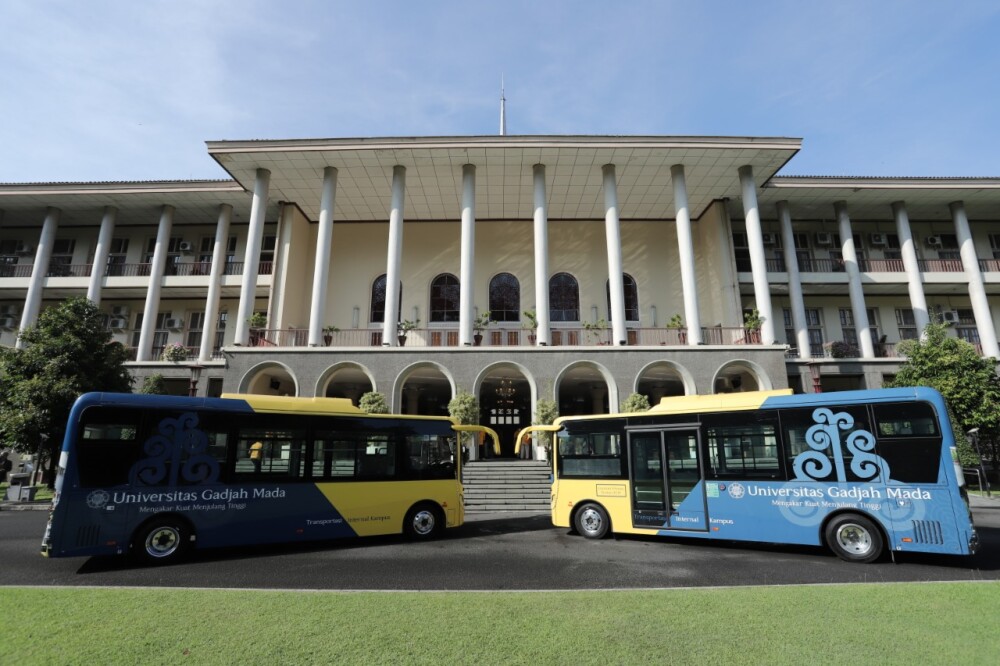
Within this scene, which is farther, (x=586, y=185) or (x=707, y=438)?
(x=586, y=185)

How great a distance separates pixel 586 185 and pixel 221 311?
16915 millimetres

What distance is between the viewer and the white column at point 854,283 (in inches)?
A: 760

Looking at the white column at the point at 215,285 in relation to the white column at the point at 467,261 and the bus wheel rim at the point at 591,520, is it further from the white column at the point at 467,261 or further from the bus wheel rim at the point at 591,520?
the bus wheel rim at the point at 591,520

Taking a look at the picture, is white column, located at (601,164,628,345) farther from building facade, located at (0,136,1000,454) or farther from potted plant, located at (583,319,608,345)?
potted plant, located at (583,319,608,345)

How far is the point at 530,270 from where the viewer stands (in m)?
22.1

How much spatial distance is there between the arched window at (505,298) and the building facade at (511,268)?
3.6 inches

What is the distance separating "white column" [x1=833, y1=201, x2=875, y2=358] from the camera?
63.3ft

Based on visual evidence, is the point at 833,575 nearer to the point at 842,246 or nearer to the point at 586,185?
the point at 586,185

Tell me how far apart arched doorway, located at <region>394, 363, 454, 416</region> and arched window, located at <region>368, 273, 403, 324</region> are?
3324 millimetres

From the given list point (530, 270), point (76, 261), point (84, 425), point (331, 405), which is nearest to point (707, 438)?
point (331, 405)

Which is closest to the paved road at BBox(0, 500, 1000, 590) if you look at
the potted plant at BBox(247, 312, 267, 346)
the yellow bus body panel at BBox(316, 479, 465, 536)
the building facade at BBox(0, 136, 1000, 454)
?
the yellow bus body panel at BBox(316, 479, 465, 536)

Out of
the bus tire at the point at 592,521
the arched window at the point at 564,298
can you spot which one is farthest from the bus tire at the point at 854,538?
the arched window at the point at 564,298

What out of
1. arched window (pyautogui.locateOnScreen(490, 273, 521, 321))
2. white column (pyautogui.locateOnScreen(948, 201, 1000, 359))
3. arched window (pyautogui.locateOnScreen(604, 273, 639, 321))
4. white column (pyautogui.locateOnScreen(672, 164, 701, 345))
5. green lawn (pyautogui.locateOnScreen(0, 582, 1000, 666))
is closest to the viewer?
green lawn (pyautogui.locateOnScreen(0, 582, 1000, 666))

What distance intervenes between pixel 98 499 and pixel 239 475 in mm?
1779
